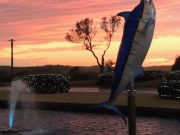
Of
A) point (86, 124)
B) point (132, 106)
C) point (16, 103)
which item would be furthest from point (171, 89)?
point (132, 106)

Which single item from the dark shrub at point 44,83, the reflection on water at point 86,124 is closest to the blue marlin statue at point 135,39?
the reflection on water at point 86,124

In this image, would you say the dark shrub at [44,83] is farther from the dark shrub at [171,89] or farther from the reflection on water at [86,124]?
the reflection on water at [86,124]

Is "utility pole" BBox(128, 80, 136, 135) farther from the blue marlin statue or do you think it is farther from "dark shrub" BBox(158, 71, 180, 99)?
"dark shrub" BBox(158, 71, 180, 99)

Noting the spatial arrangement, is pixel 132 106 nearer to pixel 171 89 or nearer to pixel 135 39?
pixel 135 39

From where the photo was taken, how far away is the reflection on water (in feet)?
54.9

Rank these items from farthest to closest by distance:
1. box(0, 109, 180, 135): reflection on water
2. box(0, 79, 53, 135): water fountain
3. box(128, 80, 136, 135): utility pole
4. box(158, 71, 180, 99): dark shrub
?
box(158, 71, 180, 99): dark shrub → box(0, 79, 53, 135): water fountain → box(0, 109, 180, 135): reflection on water → box(128, 80, 136, 135): utility pole

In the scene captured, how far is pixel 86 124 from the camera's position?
18.5 m

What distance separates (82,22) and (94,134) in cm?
5676

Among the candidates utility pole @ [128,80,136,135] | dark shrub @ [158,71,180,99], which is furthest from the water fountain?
utility pole @ [128,80,136,135]

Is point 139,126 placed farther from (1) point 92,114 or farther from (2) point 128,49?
(2) point 128,49

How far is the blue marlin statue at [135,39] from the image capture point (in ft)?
24.8

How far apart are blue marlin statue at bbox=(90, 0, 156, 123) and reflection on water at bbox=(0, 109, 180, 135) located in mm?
8465

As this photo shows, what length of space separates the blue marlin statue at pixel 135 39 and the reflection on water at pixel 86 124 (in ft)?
27.8

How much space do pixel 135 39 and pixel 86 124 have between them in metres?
11.2
